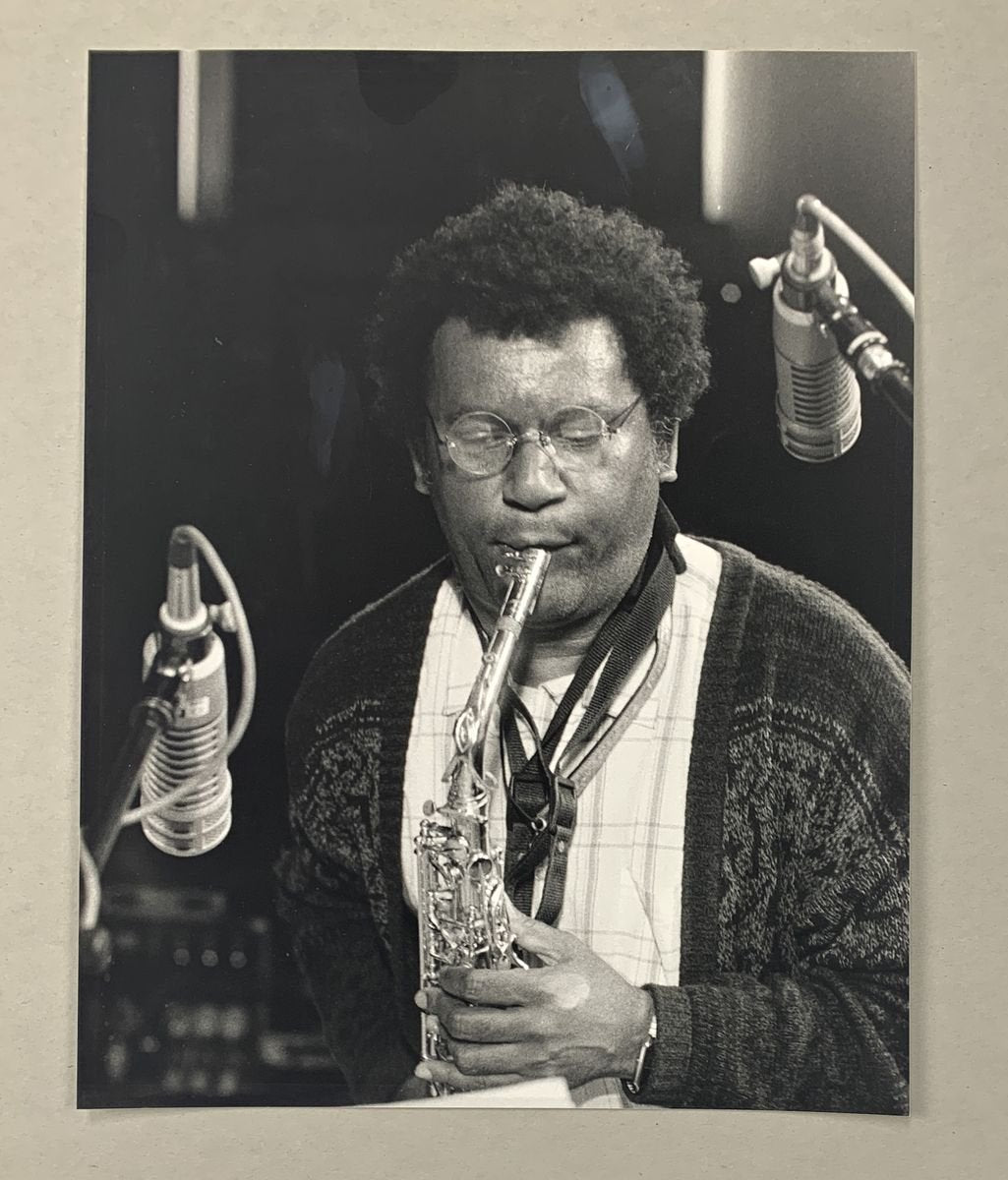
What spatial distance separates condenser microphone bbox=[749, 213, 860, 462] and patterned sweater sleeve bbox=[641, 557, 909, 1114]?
0.15m

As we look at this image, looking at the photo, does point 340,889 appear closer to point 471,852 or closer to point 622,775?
point 471,852

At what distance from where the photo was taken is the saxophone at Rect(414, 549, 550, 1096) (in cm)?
138

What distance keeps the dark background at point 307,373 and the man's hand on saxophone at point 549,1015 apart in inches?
6.2

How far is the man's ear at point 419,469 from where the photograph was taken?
142 cm

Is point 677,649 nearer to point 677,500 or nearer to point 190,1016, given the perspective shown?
point 677,500

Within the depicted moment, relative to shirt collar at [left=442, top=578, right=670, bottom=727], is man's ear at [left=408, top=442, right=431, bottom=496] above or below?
above

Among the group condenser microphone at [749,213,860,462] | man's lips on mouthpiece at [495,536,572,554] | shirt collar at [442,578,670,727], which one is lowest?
shirt collar at [442,578,670,727]

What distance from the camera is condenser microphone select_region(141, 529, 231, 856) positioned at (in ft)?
4.67

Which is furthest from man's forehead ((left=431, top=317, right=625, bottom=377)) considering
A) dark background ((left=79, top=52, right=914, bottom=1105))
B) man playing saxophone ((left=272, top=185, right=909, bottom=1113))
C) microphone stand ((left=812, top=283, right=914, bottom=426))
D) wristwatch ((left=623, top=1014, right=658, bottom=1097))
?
wristwatch ((left=623, top=1014, right=658, bottom=1097))

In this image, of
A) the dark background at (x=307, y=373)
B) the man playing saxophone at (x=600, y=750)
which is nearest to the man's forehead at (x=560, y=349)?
the man playing saxophone at (x=600, y=750)

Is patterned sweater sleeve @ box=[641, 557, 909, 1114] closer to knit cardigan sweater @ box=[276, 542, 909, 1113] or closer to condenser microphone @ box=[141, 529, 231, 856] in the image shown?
A: knit cardigan sweater @ box=[276, 542, 909, 1113]

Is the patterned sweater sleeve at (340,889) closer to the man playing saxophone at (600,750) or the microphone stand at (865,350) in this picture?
the man playing saxophone at (600,750)

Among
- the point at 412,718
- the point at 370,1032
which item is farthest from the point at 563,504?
the point at 370,1032

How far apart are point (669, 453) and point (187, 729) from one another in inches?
21.6
